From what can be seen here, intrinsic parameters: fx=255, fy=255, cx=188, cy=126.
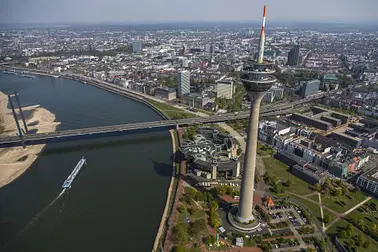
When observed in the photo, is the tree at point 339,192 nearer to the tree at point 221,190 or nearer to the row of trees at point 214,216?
the tree at point 221,190

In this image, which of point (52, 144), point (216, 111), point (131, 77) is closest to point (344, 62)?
point (216, 111)

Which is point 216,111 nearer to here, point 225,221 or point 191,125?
point 191,125

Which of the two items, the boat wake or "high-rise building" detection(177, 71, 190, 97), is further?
"high-rise building" detection(177, 71, 190, 97)

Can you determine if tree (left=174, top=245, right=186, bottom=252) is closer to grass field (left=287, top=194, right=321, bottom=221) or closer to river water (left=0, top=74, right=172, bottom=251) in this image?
river water (left=0, top=74, right=172, bottom=251)

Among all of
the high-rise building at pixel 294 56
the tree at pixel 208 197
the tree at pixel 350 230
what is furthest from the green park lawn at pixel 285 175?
the high-rise building at pixel 294 56

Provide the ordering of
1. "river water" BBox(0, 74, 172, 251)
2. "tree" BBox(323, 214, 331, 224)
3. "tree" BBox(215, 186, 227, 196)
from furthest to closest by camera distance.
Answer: "tree" BBox(215, 186, 227, 196) < "tree" BBox(323, 214, 331, 224) < "river water" BBox(0, 74, 172, 251)

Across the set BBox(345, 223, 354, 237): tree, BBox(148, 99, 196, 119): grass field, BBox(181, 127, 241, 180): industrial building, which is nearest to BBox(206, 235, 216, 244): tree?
BBox(181, 127, 241, 180): industrial building

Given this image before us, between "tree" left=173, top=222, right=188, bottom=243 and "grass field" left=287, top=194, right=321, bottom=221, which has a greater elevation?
"tree" left=173, top=222, right=188, bottom=243
